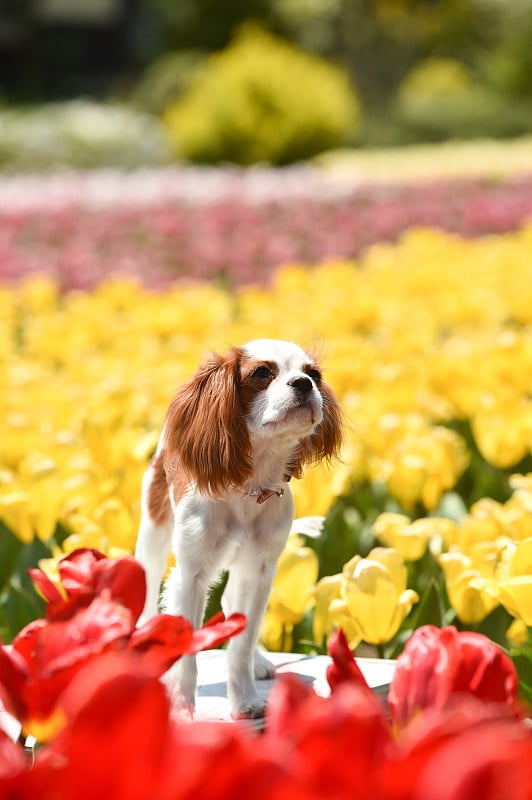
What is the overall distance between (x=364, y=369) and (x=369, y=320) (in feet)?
4.82

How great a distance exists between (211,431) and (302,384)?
0.14 metres

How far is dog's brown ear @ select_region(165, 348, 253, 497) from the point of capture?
4.87 ft

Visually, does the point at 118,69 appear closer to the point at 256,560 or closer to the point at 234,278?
the point at 234,278

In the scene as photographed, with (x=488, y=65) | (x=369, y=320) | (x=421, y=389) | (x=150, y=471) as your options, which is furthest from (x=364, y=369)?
(x=488, y=65)

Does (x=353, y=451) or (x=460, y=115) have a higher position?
(x=353, y=451)

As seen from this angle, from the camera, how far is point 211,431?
1490 mm

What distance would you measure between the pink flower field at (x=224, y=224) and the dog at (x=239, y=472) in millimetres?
6295

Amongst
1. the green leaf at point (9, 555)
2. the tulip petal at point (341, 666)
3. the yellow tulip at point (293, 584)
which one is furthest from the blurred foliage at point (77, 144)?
the tulip petal at point (341, 666)

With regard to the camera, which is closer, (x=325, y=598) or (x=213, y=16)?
(x=325, y=598)

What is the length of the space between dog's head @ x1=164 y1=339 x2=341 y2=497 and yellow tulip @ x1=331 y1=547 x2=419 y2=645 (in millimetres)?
232

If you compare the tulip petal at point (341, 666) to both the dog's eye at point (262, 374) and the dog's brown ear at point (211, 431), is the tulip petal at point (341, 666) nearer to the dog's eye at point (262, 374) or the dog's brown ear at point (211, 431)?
the dog's brown ear at point (211, 431)

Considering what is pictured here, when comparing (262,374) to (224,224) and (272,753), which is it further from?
(224,224)

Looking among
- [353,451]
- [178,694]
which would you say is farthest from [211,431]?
[353,451]

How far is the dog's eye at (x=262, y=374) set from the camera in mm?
1564
